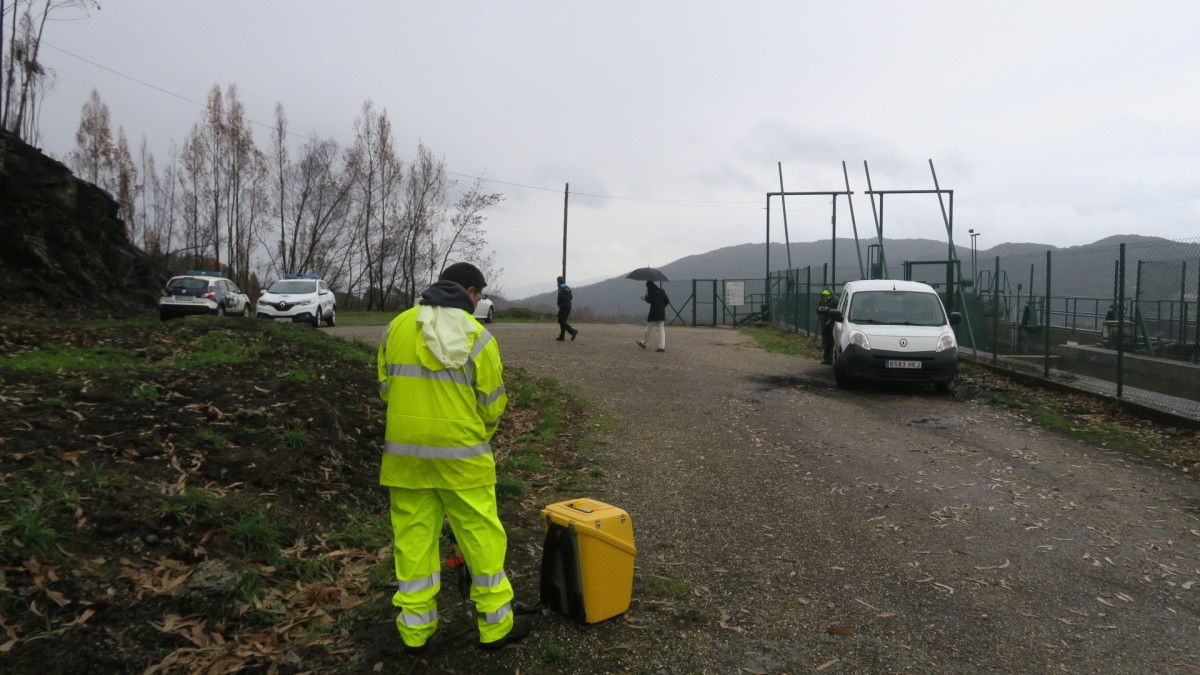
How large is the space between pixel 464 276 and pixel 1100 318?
1435cm

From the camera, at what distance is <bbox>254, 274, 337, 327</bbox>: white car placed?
25.1 metres

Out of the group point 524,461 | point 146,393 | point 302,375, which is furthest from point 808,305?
point 146,393

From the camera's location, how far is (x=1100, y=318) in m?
A: 14.8

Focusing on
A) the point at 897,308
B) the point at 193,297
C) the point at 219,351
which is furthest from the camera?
the point at 193,297

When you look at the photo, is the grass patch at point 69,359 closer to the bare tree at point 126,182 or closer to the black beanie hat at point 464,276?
the black beanie hat at point 464,276

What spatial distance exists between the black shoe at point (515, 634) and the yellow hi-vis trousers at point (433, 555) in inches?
1.4

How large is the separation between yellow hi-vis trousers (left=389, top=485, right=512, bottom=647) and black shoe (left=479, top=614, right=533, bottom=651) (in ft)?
A: 0.11

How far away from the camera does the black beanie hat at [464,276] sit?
416 cm

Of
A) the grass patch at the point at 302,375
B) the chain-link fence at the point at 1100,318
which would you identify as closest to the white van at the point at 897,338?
the chain-link fence at the point at 1100,318

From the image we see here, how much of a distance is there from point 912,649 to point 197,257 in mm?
48923

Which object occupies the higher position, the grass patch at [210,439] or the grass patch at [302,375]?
the grass patch at [302,375]

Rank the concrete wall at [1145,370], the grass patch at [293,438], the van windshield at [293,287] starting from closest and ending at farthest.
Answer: the grass patch at [293,438], the concrete wall at [1145,370], the van windshield at [293,287]

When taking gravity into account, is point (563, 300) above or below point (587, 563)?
above

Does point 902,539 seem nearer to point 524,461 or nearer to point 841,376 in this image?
point 524,461
